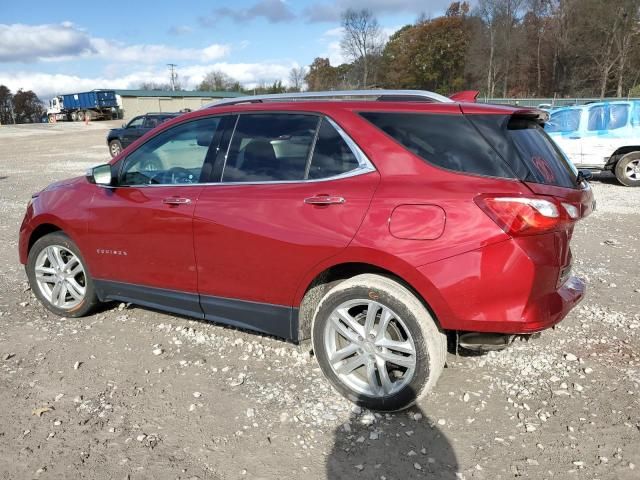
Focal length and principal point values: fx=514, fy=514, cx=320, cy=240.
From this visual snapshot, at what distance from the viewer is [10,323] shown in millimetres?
4379

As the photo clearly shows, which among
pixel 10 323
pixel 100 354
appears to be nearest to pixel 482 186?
pixel 100 354

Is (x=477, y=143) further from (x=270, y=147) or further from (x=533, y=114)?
(x=270, y=147)

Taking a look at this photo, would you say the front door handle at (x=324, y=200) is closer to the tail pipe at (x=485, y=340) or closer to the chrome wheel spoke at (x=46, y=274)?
the tail pipe at (x=485, y=340)

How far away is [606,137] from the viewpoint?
11.3m

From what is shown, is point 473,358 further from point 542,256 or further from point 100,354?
point 100,354

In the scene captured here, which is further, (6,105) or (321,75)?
(6,105)

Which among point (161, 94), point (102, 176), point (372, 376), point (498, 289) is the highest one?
point (161, 94)

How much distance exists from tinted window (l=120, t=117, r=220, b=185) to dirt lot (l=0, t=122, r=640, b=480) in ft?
4.15

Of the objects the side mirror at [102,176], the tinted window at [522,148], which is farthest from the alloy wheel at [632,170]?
the side mirror at [102,176]

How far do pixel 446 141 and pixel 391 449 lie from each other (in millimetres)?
1707

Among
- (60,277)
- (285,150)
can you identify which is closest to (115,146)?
(60,277)

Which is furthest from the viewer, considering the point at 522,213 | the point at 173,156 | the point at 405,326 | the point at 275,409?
Result: the point at 173,156

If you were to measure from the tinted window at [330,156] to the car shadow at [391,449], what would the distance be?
1.45 m

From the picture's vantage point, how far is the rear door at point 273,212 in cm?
299
